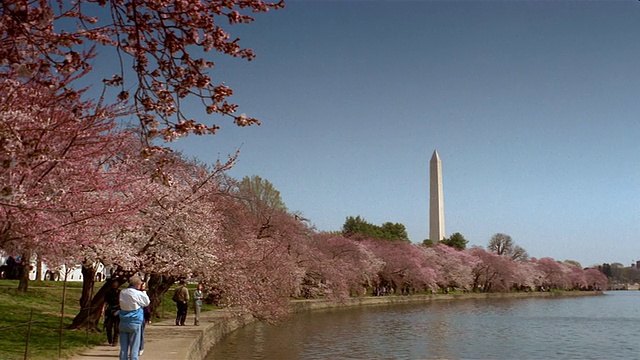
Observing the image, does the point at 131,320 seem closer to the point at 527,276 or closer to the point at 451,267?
the point at 451,267

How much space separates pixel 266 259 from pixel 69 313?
8.13 meters

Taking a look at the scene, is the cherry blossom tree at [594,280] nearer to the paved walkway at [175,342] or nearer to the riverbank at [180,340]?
the riverbank at [180,340]

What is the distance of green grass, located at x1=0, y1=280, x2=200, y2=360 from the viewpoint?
11725 millimetres

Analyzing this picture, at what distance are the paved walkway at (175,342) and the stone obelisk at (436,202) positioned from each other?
62.2 m

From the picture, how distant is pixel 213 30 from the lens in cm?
480

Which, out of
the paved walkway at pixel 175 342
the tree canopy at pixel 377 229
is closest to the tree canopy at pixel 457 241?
the tree canopy at pixel 377 229

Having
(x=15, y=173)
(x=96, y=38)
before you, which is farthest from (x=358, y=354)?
(x=96, y=38)

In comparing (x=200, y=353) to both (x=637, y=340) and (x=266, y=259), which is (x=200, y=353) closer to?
(x=266, y=259)

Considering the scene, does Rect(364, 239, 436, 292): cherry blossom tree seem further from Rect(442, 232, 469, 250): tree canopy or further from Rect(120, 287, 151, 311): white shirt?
Rect(120, 287, 151, 311): white shirt

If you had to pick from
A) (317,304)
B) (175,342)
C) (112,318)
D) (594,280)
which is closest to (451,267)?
(317,304)

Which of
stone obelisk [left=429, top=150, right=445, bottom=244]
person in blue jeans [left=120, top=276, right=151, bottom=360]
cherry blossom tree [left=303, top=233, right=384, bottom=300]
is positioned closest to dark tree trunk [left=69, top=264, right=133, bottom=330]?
person in blue jeans [left=120, top=276, right=151, bottom=360]

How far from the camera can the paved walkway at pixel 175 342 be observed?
12391 millimetres

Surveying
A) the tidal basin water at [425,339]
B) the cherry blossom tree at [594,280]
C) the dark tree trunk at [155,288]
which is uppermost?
the cherry blossom tree at [594,280]

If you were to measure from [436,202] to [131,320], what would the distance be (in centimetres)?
7478
